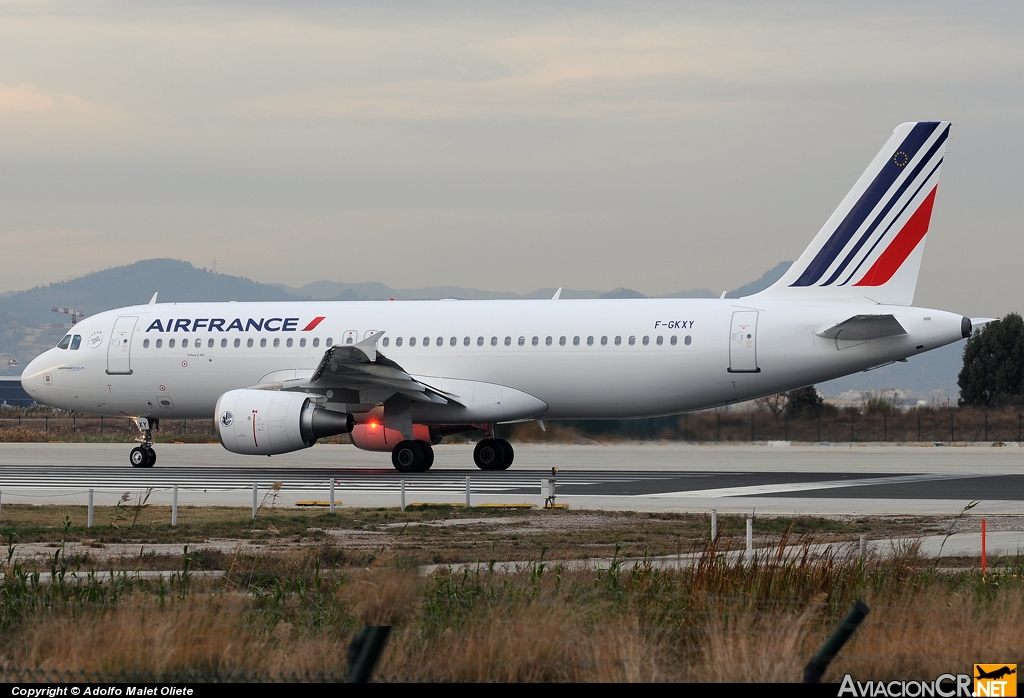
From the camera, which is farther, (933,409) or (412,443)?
(933,409)

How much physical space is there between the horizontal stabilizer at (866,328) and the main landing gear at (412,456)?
1051 cm

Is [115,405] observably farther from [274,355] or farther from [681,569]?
[681,569]

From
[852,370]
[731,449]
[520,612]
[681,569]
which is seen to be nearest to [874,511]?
[852,370]

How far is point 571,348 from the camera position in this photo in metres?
32.5

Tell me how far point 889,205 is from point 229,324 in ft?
60.0

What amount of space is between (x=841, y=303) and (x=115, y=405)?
823 inches

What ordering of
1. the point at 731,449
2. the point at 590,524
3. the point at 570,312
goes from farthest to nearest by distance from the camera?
the point at 731,449 → the point at 570,312 → the point at 590,524

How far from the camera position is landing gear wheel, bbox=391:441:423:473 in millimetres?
32719

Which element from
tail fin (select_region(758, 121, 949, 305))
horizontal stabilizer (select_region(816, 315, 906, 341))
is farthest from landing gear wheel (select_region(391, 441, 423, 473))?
tail fin (select_region(758, 121, 949, 305))

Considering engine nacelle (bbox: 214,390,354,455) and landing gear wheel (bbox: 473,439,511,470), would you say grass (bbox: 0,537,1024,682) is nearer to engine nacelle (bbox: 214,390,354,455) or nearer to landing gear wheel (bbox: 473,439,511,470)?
engine nacelle (bbox: 214,390,354,455)

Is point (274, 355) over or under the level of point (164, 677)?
over

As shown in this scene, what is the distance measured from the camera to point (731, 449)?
4481 centimetres

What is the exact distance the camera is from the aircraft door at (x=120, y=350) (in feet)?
120

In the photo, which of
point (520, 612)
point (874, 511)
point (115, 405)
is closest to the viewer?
point (520, 612)
